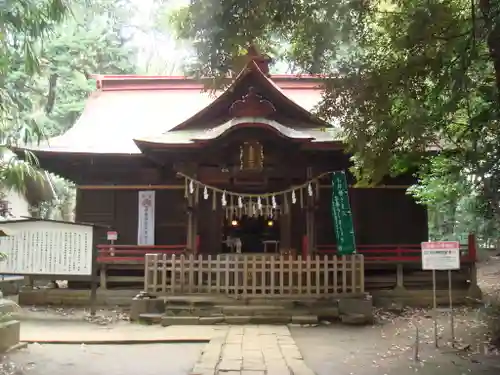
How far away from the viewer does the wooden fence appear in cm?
1052

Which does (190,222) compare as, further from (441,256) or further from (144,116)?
(441,256)

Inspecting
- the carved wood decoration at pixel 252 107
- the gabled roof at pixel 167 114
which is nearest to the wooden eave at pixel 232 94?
the gabled roof at pixel 167 114

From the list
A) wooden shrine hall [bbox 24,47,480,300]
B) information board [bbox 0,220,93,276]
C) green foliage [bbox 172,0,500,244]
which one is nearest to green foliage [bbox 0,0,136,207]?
wooden shrine hall [bbox 24,47,480,300]

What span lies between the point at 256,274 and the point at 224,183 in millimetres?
2754

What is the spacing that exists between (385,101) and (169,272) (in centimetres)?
666

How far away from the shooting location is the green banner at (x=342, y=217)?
11.7 metres

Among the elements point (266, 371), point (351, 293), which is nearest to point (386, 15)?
point (266, 371)

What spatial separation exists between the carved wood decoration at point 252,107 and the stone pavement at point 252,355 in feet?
16.5

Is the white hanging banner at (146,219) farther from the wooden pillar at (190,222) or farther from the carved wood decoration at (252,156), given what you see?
the carved wood decoration at (252,156)

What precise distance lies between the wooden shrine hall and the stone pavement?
9.70 ft

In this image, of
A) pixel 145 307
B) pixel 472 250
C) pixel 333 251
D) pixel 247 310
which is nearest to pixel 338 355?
pixel 247 310

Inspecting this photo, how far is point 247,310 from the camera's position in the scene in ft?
33.1

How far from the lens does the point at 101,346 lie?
7.88 metres

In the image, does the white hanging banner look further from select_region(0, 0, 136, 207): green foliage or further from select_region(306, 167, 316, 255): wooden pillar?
select_region(306, 167, 316, 255): wooden pillar
